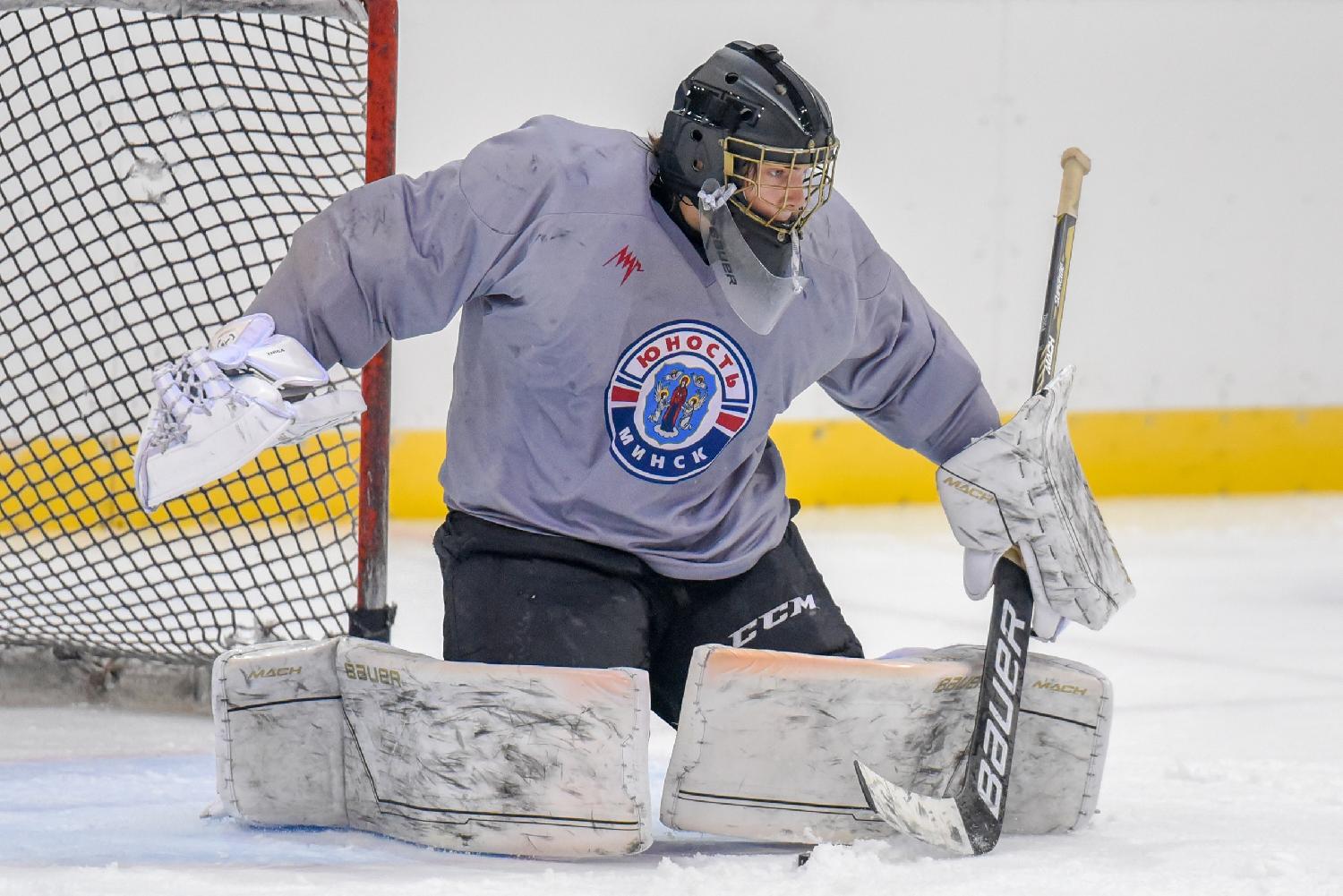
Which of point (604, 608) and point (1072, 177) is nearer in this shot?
point (604, 608)

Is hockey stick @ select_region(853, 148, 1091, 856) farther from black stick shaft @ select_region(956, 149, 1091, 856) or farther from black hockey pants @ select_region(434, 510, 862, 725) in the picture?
black hockey pants @ select_region(434, 510, 862, 725)

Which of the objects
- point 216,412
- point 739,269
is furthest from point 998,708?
point 216,412

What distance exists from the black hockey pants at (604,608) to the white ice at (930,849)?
0.22m

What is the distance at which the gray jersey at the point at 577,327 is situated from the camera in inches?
65.8

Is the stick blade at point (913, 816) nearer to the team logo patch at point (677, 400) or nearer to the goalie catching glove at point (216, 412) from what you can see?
the team logo patch at point (677, 400)

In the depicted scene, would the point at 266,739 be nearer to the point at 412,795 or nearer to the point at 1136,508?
the point at 412,795

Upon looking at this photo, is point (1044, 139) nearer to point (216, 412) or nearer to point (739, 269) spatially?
point (739, 269)

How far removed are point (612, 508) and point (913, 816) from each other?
0.47 metres

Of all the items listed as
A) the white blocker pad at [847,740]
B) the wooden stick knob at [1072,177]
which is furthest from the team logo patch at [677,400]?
the wooden stick knob at [1072,177]

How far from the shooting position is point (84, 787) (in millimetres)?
1938

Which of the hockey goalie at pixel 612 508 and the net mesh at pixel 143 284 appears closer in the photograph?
the hockey goalie at pixel 612 508

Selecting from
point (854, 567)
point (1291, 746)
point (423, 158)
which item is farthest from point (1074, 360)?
point (1291, 746)

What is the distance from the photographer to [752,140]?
1.68m

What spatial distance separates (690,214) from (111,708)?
122 centimetres
